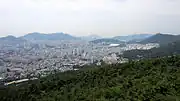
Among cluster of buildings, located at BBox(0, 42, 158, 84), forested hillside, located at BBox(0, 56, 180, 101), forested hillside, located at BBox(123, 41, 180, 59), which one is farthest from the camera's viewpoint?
forested hillside, located at BBox(123, 41, 180, 59)

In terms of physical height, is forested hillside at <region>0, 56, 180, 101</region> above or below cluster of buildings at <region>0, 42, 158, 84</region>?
above

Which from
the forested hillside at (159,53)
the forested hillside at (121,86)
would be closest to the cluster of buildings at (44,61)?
the forested hillside at (159,53)

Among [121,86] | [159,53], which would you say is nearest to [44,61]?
[159,53]

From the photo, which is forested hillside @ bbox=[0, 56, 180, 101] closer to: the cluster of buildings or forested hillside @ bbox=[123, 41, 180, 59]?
the cluster of buildings

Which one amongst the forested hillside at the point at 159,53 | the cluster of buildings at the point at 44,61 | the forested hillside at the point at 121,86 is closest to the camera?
the forested hillside at the point at 121,86

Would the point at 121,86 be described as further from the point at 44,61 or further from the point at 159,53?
the point at 44,61

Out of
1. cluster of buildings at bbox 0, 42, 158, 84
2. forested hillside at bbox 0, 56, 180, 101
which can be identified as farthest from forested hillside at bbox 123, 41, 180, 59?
forested hillside at bbox 0, 56, 180, 101

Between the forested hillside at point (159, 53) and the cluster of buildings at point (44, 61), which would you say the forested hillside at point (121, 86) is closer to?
the cluster of buildings at point (44, 61)

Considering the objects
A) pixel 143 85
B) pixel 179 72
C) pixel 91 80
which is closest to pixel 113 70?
pixel 91 80

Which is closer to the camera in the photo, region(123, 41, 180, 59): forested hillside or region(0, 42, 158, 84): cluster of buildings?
region(0, 42, 158, 84): cluster of buildings

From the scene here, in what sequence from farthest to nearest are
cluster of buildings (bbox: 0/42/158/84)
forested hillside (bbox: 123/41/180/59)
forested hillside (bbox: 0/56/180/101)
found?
forested hillside (bbox: 123/41/180/59) → cluster of buildings (bbox: 0/42/158/84) → forested hillside (bbox: 0/56/180/101)
